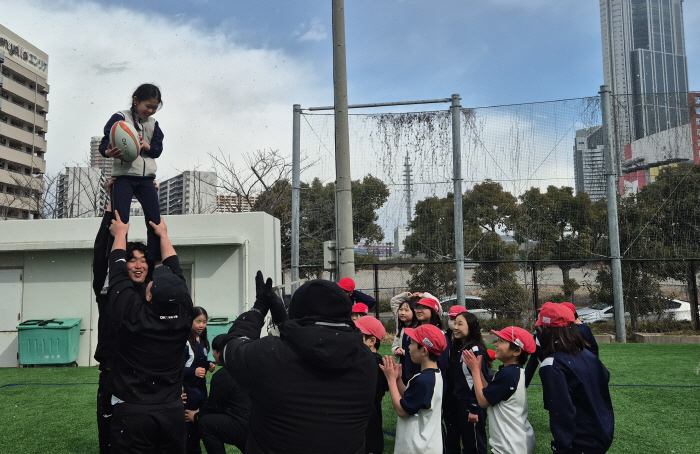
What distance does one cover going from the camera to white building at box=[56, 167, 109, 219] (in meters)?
27.7

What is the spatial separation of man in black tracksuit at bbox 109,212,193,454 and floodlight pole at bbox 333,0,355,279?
3.90 m

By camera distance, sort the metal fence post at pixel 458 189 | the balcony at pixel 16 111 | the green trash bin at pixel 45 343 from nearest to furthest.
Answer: the green trash bin at pixel 45 343, the metal fence post at pixel 458 189, the balcony at pixel 16 111

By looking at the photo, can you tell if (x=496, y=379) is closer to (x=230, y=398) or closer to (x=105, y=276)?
(x=230, y=398)

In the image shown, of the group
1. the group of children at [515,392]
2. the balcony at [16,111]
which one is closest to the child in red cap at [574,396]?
the group of children at [515,392]

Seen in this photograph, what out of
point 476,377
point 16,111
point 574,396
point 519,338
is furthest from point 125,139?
point 16,111

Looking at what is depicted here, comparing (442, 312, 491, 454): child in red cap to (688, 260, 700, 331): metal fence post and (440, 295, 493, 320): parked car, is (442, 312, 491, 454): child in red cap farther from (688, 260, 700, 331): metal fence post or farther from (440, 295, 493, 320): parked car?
(688, 260, 700, 331): metal fence post

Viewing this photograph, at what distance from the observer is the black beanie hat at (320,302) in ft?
8.13

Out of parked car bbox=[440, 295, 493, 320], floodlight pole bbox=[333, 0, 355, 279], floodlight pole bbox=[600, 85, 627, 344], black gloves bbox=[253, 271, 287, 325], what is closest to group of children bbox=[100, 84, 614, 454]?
black gloves bbox=[253, 271, 287, 325]

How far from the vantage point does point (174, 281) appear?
3178 millimetres

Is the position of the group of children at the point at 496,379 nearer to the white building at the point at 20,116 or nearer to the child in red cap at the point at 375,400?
the child in red cap at the point at 375,400

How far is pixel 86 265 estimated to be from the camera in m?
12.5

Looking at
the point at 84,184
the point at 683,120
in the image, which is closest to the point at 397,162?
the point at 683,120

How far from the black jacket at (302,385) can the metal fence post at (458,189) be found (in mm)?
9702

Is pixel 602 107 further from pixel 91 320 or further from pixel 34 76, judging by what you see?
pixel 34 76
